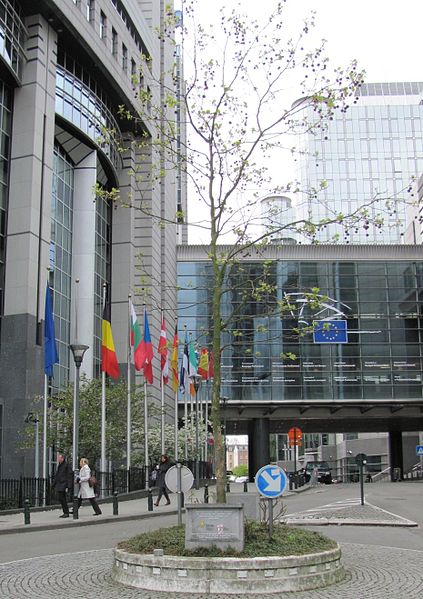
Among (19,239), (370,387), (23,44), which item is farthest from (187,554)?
(370,387)

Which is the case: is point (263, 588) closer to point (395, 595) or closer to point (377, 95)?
point (395, 595)

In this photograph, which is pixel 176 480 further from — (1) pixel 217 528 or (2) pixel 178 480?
(1) pixel 217 528

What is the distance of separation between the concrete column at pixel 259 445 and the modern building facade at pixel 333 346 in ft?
0.28

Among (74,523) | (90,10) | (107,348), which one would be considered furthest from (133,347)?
(90,10)

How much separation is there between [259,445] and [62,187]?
95.1ft

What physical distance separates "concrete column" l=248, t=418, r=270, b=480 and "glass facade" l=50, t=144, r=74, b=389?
23960mm

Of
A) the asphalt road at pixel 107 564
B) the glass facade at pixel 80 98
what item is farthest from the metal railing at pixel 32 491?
the glass facade at pixel 80 98

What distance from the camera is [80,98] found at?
140 feet

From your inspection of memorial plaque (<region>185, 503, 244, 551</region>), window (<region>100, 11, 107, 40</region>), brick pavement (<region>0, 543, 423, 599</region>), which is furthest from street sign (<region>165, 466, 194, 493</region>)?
window (<region>100, 11, 107, 40</region>)

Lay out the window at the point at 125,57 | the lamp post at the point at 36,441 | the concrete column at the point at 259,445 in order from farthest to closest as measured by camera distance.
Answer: the concrete column at the point at 259,445, the window at the point at 125,57, the lamp post at the point at 36,441

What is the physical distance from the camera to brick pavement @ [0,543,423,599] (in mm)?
9008

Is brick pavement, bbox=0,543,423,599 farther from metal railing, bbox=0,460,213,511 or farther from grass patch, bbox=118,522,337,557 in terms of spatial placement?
metal railing, bbox=0,460,213,511

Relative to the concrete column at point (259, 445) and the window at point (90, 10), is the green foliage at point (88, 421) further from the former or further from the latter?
the concrete column at point (259, 445)

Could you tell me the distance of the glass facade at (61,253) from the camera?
4038 cm
